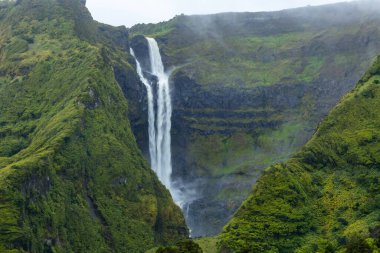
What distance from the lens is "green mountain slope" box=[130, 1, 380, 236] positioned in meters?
165

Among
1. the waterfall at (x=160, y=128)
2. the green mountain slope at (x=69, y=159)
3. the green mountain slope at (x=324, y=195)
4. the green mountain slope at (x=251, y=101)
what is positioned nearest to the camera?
the green mountain slope at (x=324, y=195)

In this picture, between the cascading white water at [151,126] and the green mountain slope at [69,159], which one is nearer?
the green mountain slope at [69,159]

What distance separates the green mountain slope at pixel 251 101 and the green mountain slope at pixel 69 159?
2828 centimetres

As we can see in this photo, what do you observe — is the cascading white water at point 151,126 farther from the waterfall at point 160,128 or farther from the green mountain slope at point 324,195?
the green mountain slope at point 324,195

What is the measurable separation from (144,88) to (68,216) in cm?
6460

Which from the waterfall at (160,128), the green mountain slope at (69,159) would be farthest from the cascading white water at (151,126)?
the green mountain slope at (69,159)

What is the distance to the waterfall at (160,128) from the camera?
16312 cm

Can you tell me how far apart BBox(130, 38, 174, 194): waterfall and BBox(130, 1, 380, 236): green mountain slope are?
2.32 meters

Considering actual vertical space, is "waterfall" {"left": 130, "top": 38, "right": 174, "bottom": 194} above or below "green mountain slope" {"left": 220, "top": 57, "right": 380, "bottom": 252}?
above

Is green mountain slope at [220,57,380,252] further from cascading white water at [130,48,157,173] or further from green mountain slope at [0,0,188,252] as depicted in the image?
cascading white water at [130,48,157,173]

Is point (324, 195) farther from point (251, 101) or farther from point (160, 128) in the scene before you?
point (251, 101)

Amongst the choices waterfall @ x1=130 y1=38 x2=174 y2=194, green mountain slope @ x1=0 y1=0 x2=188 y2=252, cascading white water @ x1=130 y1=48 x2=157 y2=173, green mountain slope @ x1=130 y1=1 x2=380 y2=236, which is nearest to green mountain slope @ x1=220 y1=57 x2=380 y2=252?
green mountain slope @ x1=0 y1=0 x2=188 y2=252

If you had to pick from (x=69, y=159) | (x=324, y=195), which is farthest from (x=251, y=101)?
(x=324, y=195)

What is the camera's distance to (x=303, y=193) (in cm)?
9500
